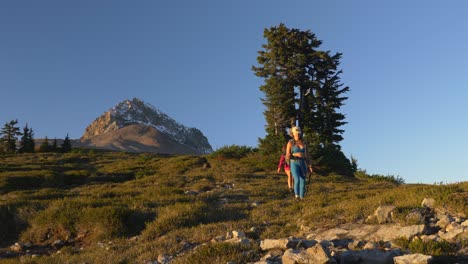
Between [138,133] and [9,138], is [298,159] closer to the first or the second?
[9,138]

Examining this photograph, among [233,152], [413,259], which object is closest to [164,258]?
[413,259]

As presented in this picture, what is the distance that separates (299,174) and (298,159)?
0.58 m

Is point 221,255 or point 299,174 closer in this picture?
point 221,255

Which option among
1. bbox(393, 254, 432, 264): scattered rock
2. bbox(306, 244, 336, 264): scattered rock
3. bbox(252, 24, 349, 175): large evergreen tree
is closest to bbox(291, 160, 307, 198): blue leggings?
bbox(306, 244, 336, 264): scattered rock

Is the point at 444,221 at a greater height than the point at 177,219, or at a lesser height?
greater

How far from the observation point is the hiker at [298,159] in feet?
38.9

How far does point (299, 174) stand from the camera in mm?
12109

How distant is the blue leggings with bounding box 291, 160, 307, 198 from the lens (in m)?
11.9

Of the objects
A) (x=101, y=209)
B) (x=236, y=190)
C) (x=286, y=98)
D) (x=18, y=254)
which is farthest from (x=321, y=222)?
(x=286, y=98)

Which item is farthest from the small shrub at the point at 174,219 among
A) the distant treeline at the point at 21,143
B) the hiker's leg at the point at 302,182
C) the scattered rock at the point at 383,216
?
the distant treeline at the point at 21,143

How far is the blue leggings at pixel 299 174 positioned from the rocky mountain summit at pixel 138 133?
339ft

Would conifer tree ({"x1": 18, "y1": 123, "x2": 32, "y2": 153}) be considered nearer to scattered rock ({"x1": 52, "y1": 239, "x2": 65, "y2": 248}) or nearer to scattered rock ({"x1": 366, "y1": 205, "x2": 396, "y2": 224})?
scattered rock ({"x1": 52, "y1": 239, "x2": 65, "y2": 248})

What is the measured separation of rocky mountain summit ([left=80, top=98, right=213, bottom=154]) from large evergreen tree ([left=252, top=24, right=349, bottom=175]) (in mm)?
85088

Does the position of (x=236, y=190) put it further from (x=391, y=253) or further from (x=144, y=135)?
(x=144, y=135)
